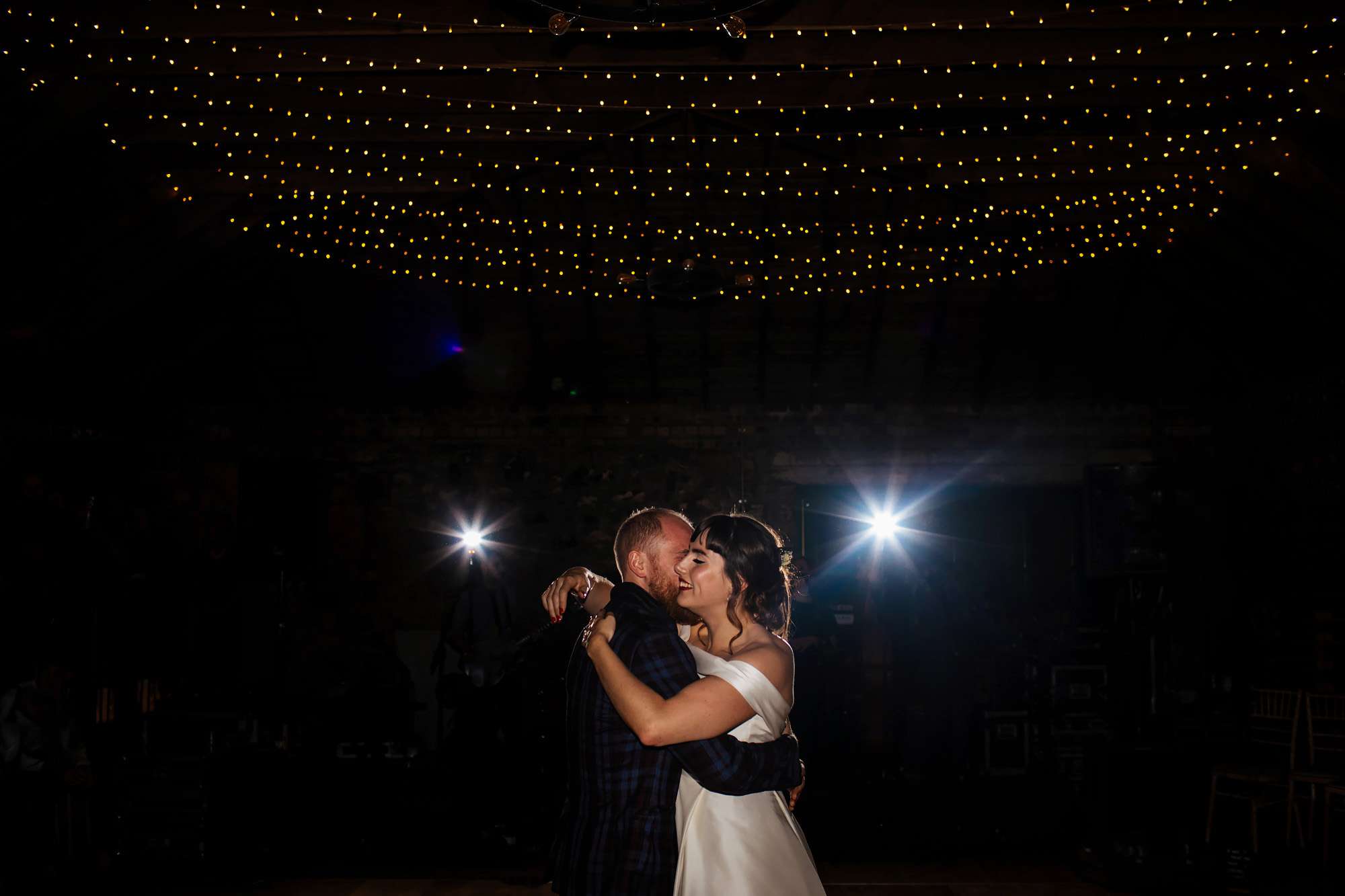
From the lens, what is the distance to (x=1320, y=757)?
6805mm

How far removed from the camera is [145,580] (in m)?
7.14

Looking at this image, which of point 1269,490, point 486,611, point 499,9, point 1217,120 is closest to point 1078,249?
point 1217,120

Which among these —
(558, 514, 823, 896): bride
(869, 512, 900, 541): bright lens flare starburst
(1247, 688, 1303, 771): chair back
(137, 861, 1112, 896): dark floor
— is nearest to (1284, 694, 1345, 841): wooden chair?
(1247, 688, 1303, 771): chair back

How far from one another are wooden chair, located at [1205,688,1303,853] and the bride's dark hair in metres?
5.13

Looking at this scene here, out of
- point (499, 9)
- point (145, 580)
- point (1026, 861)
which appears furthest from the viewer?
point (145, 580)

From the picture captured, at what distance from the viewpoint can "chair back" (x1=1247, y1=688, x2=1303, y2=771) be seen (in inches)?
275

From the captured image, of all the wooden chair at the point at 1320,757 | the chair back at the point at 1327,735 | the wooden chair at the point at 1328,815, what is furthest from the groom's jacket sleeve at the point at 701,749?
the chair back at the point at 1327,735

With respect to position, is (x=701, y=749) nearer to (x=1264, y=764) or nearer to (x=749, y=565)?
(x=749, y=565)

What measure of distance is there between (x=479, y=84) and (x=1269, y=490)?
6859 millimetres

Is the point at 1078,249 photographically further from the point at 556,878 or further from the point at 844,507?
the point at 556,878

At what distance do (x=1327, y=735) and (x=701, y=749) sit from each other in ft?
19.2

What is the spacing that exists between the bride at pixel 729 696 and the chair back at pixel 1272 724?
5487 millimetres

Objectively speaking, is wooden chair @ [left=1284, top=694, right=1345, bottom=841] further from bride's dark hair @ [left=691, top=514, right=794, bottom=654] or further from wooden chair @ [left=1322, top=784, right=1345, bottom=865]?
bride's dark hair @ [left=691, top=514, right=794, bottom=654]

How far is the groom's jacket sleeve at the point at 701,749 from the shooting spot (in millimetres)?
2184
